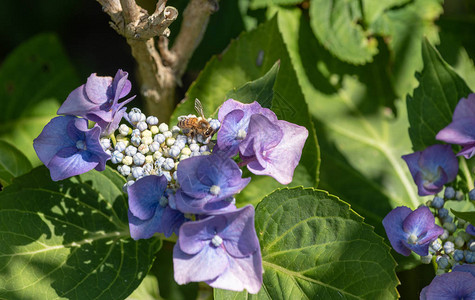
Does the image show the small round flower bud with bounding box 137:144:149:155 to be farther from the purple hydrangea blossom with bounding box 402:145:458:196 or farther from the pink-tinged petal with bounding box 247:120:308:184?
the purple hydrangea blossom with bounding box 402:145:458:196

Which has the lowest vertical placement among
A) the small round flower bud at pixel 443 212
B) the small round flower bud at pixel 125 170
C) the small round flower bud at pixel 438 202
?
the small round flower bud at pixel 443 212

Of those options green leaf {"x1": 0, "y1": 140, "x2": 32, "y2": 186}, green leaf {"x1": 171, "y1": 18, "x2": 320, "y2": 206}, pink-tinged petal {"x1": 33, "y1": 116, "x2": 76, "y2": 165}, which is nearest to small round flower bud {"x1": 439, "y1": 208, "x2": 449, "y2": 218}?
green leaf {"x1": 171, "y1": 18, "x2": 320, "y2": 206}

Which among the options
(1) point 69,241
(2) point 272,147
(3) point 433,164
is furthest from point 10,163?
(3) point 433,164

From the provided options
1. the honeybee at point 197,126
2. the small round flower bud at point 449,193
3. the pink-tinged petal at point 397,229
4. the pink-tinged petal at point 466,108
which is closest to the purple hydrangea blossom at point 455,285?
the pink-tinged petal at point 397,229

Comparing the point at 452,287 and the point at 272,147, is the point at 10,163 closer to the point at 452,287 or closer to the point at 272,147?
the point at 272,147

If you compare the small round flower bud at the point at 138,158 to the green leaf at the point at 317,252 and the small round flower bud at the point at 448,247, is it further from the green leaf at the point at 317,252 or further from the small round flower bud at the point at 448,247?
the small round flower bud at the point at 448,247
